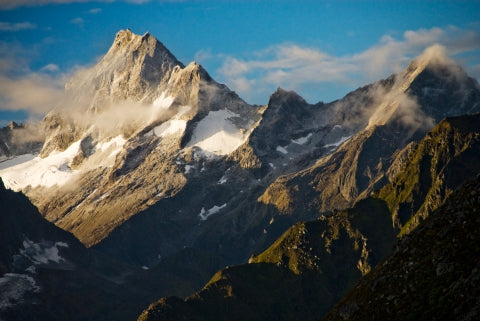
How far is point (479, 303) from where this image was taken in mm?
119688

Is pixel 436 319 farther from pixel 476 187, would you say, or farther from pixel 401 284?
pixel 476 187

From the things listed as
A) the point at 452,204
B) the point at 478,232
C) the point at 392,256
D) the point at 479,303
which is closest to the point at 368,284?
the point at 392,256

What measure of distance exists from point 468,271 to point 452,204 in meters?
29.7

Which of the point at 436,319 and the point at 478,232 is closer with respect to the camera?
the point at 436,319

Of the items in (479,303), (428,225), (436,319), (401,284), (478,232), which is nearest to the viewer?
(479,303)

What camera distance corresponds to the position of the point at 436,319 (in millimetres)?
131125

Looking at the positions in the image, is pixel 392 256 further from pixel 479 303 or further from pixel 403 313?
pixel 479 303

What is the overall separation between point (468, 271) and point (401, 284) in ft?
72.8

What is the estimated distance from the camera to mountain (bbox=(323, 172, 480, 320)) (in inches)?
5153

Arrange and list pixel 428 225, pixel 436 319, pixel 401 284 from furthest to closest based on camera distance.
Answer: pixel 428 225 → pixel 401 284 → pixel 436 319

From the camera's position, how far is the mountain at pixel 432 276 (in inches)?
5153

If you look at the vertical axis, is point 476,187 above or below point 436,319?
above

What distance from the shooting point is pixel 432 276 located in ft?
481

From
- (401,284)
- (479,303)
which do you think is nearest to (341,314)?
(401,284)
